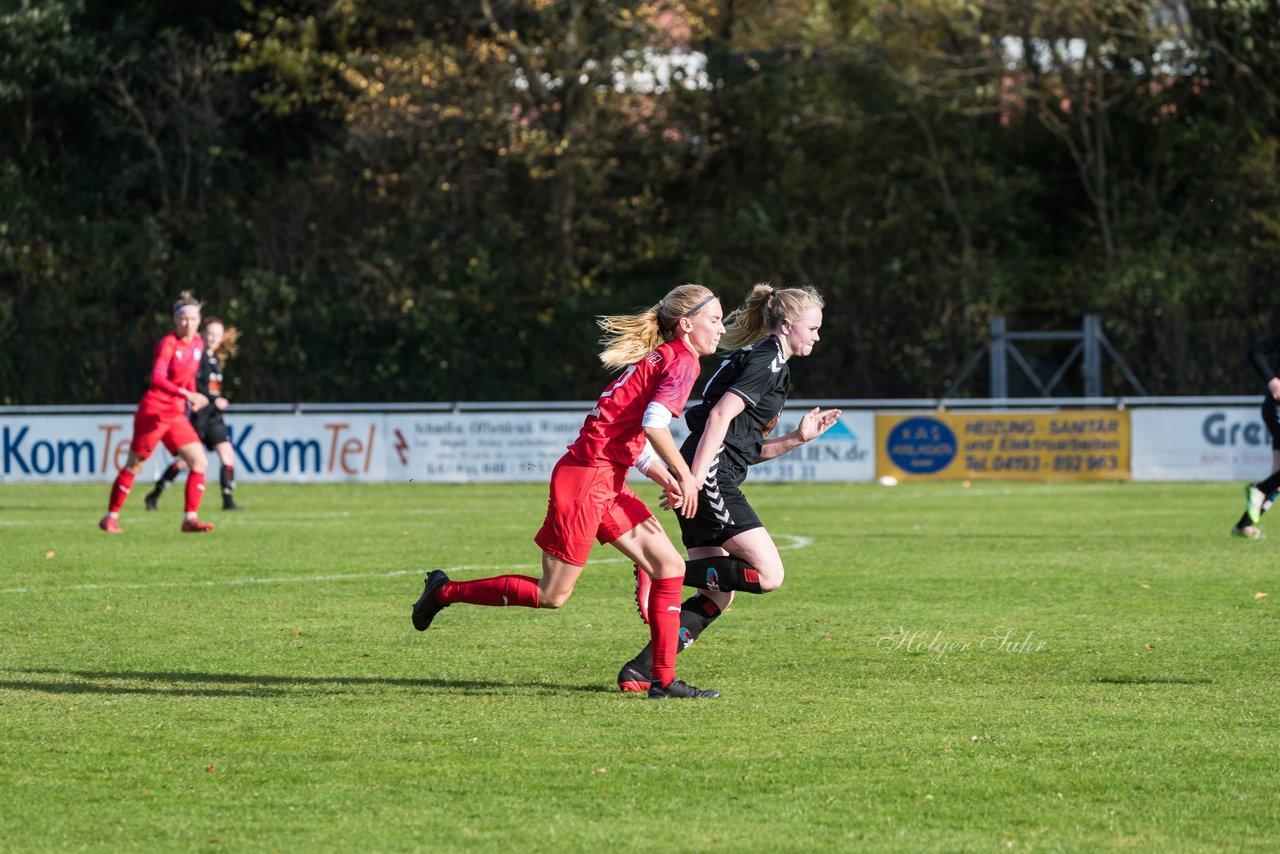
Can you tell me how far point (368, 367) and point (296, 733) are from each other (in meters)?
27.8

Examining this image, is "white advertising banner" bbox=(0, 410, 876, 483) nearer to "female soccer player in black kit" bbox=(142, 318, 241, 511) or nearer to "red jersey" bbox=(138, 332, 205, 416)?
"female soccer player in black kit" bbox=(142, 318, 241, 511)

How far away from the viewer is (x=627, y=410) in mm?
7562

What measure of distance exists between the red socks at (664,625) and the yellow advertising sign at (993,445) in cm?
1884

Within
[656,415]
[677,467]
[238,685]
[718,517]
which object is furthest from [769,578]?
[238,685]

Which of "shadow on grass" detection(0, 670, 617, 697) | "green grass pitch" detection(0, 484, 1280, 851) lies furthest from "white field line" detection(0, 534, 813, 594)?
"shadow on grass" detection(0, 670, 617, 697)

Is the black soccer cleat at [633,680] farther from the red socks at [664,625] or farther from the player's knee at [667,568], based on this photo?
the player's knee at [667,568]

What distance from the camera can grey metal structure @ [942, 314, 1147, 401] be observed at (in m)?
30.1

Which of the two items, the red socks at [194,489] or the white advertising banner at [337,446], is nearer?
the red socks at [194,489]

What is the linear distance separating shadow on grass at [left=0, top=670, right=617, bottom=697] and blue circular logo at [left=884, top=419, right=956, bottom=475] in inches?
738

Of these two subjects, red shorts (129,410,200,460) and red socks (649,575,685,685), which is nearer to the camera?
red socks (649,575,685,685)

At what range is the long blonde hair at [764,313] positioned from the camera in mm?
7922

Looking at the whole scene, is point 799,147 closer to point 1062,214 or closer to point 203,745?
point 1062,214

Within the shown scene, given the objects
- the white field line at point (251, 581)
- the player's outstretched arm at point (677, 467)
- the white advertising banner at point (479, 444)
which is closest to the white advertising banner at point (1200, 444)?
the white advertising banner at point (479, 444)

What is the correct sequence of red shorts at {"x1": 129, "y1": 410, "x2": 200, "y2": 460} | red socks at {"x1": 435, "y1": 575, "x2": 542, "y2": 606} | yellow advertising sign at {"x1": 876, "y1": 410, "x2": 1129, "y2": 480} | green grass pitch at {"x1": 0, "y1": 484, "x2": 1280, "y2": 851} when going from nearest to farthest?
1. green grass pitch at {"x1": 0, "y1": 484, "x2": 1280, "y2": 851}
2. red socks at {"x1": 435, "y1": 575, "x2": 542, "y2": 606}
3. red shorts at {"x1": 129, "y1": 410, "x2": 200, "y2": 460}
4. yellow advertising sign at {"x1": 876, "y1": 410, "x2": 1129, "y2": 480}
